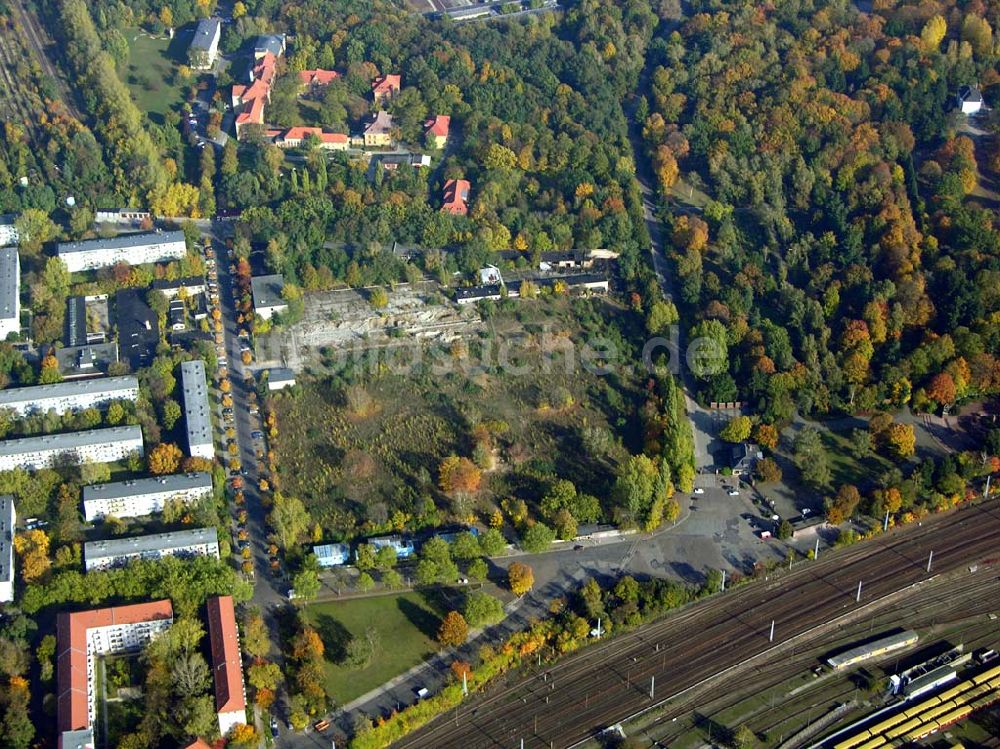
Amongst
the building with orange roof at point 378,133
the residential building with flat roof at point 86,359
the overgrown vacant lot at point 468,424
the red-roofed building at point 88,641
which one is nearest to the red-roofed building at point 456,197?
the building with orange roof at point 378,133

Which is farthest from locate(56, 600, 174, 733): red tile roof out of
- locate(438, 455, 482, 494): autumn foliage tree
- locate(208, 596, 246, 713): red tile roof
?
locate(438, 455, 482, 494): autumn foliage tree

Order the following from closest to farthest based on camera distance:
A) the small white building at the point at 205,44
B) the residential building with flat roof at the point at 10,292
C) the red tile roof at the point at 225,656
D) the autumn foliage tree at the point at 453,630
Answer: the red tile roof at the point at 225,656, the autumn foliage tree at the point at 453,630, the residential building with flat roof at the point at 10,292, the small white building at the point at 205,44

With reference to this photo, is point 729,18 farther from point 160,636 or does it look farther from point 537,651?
point 160,636

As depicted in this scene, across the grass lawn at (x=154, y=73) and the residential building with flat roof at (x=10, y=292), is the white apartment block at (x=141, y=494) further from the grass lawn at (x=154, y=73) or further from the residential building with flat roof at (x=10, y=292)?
the grass lawn at (x=154, y=73)

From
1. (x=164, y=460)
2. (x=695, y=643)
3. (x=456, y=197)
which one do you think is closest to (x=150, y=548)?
(x=164, y=460)

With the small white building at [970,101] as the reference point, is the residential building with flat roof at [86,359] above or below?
below

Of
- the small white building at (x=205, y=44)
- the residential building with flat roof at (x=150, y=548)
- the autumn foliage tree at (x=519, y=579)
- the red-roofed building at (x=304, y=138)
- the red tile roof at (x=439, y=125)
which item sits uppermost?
the small white building at (x=205, y=44)
